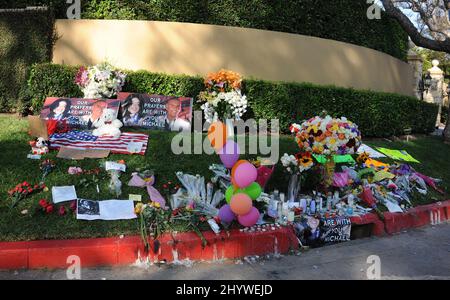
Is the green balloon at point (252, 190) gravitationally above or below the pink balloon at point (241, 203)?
above

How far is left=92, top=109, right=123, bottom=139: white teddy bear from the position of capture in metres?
7.26

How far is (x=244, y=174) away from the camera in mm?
4664

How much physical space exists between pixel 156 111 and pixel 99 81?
1337 millimetres

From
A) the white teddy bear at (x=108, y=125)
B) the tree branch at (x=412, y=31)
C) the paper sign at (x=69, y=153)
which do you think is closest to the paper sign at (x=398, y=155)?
the tree branch at (x=412, y=31)

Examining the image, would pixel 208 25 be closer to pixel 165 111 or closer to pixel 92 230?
pixel 165 111

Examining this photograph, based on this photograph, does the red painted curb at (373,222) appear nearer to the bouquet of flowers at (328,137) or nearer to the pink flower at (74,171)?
the bouquet of flowers at (328,137)

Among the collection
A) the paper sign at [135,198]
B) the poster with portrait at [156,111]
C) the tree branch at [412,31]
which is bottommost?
the paper sign at [135,198]

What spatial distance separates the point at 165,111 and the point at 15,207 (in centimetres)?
416

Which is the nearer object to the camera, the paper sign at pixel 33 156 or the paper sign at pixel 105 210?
the paper sign at pixel 105 210

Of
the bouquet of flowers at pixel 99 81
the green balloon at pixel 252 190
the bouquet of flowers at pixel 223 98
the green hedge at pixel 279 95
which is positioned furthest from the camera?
the green hedge at pixel 279 95

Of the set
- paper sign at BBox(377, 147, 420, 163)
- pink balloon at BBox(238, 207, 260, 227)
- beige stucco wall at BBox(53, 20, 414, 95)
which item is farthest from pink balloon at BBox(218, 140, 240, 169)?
beige stucco wall at BBox(53, 20, 414, 95)

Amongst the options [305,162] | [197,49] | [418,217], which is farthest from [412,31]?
[305,162]

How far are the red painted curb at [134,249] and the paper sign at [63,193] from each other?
77 centimetres

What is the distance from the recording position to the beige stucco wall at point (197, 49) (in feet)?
32.3
